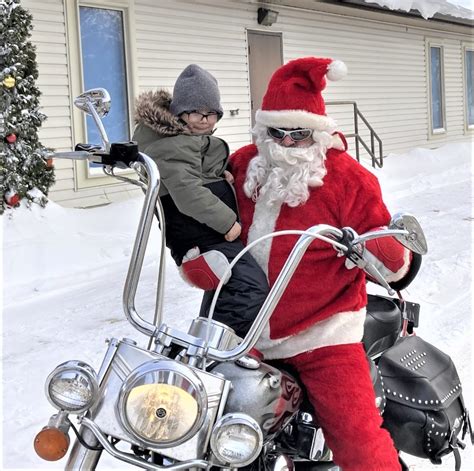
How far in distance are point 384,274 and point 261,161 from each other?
1.94ft

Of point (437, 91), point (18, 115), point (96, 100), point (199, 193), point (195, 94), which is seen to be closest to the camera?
point (96, 100)

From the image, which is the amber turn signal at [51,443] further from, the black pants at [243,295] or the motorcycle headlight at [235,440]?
the black pants at [243,295]

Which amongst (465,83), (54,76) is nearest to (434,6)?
(465,83)

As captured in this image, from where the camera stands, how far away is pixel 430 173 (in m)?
12.6

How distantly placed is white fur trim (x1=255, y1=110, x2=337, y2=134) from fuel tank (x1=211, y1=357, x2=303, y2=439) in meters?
0.84

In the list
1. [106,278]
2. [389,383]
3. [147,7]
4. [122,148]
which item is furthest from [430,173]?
[122,148]

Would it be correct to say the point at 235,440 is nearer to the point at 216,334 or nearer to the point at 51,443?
the point at 216,334

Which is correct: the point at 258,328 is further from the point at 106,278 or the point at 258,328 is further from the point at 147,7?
the point at 147,7

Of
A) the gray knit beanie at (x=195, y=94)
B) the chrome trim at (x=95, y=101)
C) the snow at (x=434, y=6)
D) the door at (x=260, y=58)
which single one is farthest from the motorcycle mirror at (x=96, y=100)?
the snow at (x=434, y=6)

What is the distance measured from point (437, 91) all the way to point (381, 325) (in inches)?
654

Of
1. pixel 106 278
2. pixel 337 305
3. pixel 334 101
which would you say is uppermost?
pixel 334 101

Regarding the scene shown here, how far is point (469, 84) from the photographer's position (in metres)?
19.2

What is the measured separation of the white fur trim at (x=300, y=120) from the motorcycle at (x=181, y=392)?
21.3 inches

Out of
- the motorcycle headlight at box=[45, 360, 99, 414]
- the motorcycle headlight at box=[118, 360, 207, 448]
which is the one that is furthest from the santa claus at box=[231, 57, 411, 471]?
the motorcycle headlight at box=[45, 360, 99, 414]
